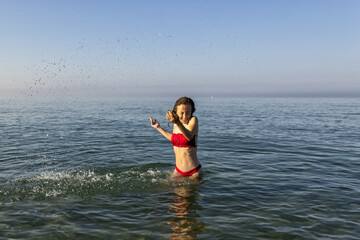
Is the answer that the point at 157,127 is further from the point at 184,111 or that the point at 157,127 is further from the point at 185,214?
the point at 185,214

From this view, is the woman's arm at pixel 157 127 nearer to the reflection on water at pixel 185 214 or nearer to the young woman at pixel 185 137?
the young woman at pixel 185 137

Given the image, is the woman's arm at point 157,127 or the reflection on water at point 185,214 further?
the woman's arm at point 157,127

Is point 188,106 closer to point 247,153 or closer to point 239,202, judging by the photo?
point 239,202

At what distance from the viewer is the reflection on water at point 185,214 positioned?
575cm

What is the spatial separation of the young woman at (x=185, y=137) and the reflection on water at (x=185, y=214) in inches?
22.0

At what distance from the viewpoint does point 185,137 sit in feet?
24.7

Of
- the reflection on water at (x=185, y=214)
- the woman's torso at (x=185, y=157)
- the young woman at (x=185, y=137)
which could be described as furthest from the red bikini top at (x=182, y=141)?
the reflection on water at (x=185, y=214)

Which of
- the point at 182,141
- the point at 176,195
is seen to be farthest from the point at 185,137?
the point at 176,195

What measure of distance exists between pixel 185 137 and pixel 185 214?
200cm

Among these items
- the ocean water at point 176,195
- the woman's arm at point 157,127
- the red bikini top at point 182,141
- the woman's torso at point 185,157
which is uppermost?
the woman's arm at point 157,127

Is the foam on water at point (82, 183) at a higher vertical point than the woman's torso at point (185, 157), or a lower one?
lower

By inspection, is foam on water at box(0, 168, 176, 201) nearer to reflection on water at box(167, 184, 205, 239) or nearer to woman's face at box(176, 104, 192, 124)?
reflection on water at box(167, 184, 205, 239)

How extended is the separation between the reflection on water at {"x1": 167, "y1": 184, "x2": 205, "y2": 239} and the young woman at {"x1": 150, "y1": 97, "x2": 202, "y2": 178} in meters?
0.56

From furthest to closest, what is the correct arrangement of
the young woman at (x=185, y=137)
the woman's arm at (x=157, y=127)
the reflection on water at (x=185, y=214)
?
Result: the woman's arm at (x=157, y=127) < the young woman at (x=185, y=137) < the reflection on water at (x=185, y=214)
